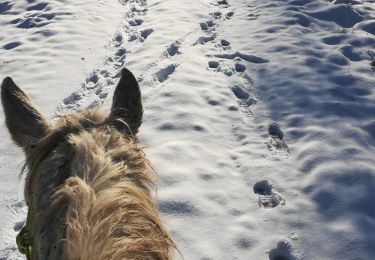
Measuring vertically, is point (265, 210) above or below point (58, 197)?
below

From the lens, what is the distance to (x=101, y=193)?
155cm

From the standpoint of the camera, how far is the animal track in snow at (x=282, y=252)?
3435mm

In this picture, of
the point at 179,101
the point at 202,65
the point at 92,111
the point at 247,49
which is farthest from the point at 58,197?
the point at 247,49

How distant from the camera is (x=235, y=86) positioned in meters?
5.58

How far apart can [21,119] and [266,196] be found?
8.25 feet

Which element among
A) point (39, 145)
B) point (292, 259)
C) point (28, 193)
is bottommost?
point (292, 259)

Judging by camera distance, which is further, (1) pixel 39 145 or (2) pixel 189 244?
(2) pixel 189 244

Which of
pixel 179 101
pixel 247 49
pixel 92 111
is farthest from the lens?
pixel 247 49

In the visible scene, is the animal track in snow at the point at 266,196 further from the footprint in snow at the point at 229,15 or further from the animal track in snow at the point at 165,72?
the footprint in snow at the point at 229,15

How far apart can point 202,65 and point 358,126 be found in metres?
2.41

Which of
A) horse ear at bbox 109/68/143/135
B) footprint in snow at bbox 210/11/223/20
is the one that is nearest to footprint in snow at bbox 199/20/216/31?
footprint in snow at bbox 210/11/223/20

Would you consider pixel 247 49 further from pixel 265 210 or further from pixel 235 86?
pixel 265 210

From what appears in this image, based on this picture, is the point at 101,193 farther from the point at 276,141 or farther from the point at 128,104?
the point at 276,141

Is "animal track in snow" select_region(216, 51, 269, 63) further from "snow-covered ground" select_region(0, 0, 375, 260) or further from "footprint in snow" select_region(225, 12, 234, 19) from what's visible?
"footprint in snow" select_region(225, 12, 234, 19)
